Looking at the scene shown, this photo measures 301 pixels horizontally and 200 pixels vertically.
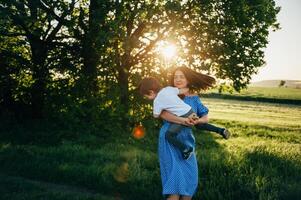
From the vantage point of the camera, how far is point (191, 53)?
17.5 m

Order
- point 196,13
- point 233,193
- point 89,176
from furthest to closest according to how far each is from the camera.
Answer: point 196,13
point 89,176
point 233,193

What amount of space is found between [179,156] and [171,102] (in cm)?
79

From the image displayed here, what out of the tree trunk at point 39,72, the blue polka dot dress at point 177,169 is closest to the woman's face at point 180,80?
the blue polka dot dress at point 177,169

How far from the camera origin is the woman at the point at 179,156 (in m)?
5.58

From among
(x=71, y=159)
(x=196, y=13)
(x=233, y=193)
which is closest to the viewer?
(x=233, y=193)

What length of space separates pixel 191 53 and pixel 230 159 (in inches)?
324

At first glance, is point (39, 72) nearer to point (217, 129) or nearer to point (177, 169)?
point (177, 169)

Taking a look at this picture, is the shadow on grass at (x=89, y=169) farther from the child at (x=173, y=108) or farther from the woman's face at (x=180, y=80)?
the woman's face at (x=180, y=80)

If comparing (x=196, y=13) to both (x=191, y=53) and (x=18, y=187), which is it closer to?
(x=191, y=53)

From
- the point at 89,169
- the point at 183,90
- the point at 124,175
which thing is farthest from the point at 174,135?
the point at 89,169

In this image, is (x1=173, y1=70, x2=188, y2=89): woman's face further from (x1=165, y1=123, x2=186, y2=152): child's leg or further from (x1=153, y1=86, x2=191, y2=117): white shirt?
(x1=165, y1=123, x2=186, y2=152): child's leg

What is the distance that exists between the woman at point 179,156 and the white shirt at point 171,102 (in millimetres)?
85

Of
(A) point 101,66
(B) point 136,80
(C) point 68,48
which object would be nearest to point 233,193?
(B) point 136,80

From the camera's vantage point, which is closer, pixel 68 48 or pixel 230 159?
pixel 230 159
